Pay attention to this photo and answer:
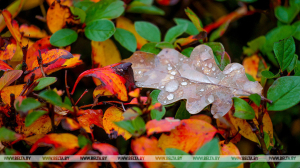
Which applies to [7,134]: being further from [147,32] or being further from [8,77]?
[147,32]

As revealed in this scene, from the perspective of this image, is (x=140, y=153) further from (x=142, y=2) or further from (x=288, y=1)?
(x=288, y=1)

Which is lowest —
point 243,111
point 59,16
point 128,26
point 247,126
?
point 247,126

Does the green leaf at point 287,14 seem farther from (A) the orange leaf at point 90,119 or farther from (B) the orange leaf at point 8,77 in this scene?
(B) the orange leaf at point 8,77

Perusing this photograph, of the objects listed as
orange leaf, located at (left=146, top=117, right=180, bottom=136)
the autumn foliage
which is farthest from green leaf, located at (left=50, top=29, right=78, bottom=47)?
orange leaf, located at (left=146, top=117, right=180, bottom=136)

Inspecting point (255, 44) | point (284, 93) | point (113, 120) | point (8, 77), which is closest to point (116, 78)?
point (113, 120)

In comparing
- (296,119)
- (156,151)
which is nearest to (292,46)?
(156,151)

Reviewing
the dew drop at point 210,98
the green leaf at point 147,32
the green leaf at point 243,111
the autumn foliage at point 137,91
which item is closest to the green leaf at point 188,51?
the autumn foliage at point 137,91
